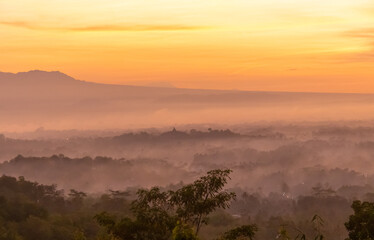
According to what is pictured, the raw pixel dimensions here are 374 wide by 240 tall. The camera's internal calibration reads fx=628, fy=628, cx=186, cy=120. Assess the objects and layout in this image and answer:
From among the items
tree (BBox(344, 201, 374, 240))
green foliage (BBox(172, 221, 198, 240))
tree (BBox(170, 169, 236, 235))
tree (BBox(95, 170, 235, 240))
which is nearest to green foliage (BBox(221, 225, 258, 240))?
tree (BBox(95, 170, 235, 240))

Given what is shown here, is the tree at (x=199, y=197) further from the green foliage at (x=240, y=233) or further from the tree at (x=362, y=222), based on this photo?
the tree at (x=362, y=222)

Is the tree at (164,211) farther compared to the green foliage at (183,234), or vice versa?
the tree at (164,211)

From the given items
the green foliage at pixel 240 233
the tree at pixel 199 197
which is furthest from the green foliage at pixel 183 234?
the tree at pixel 199 197

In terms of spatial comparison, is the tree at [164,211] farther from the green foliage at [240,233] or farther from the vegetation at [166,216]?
the green foliage at [240,233]

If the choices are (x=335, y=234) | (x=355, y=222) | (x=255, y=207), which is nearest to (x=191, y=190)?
(x=355, y=222)

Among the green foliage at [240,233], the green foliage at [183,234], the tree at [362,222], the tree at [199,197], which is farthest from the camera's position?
the tree at [362,222]

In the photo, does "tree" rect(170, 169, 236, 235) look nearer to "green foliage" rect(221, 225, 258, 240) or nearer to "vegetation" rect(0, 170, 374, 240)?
"vegetation" rect(0, 170, 374, 240)

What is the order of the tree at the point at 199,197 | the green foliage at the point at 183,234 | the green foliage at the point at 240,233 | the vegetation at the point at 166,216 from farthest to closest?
the tree at the point at 199,197 → the vegetation at the point at 166,216 → the green foliage at the point at 240,233 → the green foliage at the point at 183,234

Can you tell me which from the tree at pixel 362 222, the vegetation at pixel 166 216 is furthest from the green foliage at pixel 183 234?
the tree at pixel 362 222

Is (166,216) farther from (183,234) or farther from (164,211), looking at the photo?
(183,234)

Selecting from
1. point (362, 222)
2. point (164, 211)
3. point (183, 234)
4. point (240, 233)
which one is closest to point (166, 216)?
point (164, 211)

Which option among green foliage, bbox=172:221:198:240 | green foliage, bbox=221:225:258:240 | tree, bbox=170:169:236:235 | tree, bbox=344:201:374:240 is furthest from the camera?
tree, bbox=344:201:374:240

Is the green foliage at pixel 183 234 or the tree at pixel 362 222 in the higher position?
the green foliage at pixel 183 234

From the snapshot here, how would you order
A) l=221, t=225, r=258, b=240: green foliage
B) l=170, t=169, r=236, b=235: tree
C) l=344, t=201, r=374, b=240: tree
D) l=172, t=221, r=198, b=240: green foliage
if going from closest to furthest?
l=172, t=221, r=198, b=240: green foliage
l=221, t=225, r=258, b=240: green foliage
l=170, t=169, r=236, b=235: tree
l=344, t=201, r=374, b=240: tree
